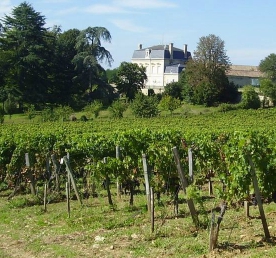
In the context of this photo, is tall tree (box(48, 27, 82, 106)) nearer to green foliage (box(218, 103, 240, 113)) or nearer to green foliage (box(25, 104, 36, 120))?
green foliage (box(25, 104, 36, 120))

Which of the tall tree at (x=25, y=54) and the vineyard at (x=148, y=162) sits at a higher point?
the tall tree at (x=25, y=54)

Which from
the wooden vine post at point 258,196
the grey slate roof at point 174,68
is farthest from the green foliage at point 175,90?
the wooden vine post at point 258,196

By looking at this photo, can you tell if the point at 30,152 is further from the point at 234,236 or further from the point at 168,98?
the point at 168,98

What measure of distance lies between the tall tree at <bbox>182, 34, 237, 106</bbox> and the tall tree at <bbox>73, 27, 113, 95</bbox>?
11.7m

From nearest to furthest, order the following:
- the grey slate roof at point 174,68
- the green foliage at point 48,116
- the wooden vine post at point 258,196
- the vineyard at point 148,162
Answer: the wooden vine post at point 258,196 < the vineyard at point 148,162 < the green foliage at point 48,116 < the grey slate roof at point 174,68

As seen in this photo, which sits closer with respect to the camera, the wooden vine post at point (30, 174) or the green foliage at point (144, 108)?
the wooden vine post at point (30, 174)

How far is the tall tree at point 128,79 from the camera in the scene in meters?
76.8

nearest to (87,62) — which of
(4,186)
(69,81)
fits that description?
(69,81)

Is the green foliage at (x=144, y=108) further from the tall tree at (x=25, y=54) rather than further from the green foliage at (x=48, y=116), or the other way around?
the tall tree at (x=25, y=54)

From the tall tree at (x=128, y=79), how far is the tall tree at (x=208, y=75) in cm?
676

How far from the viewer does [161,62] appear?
102 meters

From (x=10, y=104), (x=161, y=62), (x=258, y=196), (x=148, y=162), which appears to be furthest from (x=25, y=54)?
(x=258, y=196)

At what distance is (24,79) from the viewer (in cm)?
6312

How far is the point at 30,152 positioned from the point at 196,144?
4.79 metres
